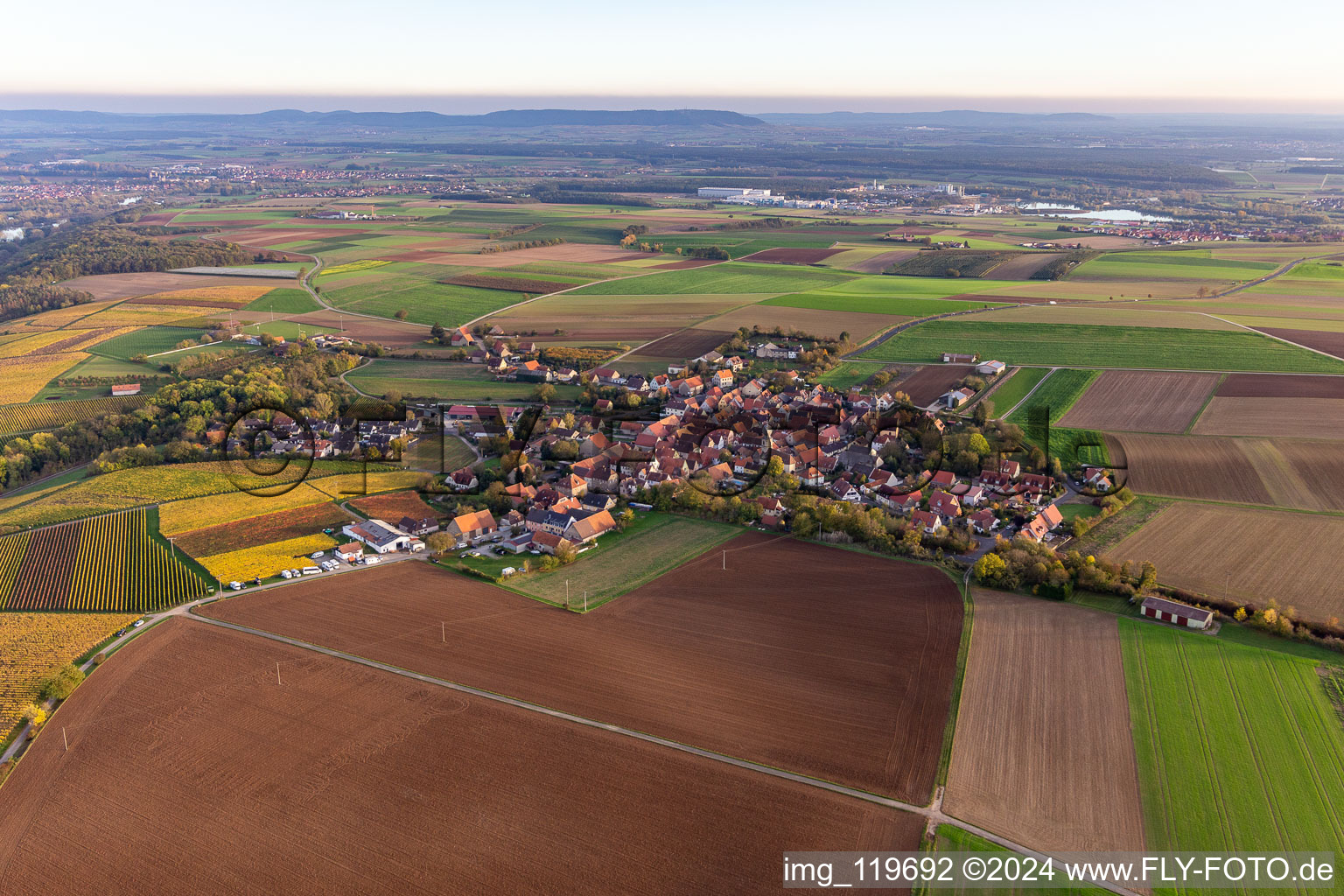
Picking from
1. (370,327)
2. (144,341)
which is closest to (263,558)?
(370,327)

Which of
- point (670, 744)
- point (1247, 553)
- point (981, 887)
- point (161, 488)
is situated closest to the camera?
point (981, 887)

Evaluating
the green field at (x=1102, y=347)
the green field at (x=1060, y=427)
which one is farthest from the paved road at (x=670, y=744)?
the green field at (x=1102, y=347)

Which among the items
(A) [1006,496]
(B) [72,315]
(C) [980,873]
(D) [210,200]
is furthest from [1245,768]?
(D) [210,200]

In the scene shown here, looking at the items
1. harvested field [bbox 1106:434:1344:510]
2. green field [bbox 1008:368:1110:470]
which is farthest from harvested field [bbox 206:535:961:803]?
green field [bbox 1008:368:1110:470]

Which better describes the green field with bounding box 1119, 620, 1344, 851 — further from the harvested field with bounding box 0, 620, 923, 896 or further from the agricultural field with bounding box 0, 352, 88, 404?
the agricultural field with bounding box 0, 352, 88, 404

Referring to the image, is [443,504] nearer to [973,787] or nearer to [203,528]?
[203,528]

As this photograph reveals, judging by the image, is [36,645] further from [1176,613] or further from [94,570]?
[1176,613]
